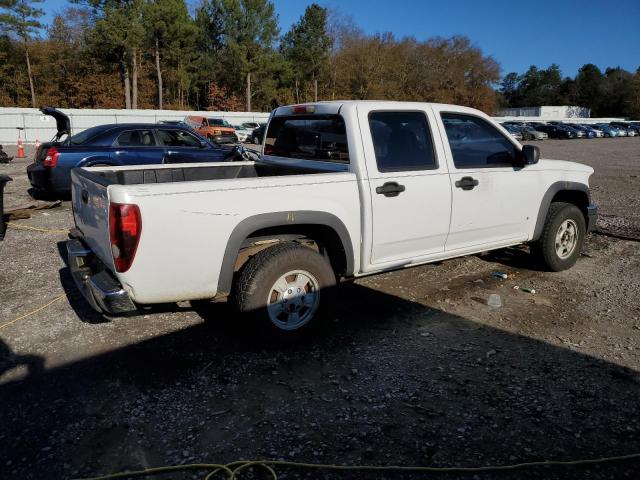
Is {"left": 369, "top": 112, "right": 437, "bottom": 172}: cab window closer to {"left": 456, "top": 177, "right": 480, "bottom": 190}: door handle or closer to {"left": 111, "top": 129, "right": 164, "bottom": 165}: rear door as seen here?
{"left": 456, "top": 177, "right": 480, "bottom": 190}: door handle

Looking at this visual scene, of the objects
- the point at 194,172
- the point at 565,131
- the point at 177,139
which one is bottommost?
the point at 194,172

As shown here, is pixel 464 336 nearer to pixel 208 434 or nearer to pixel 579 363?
pixel 579 363

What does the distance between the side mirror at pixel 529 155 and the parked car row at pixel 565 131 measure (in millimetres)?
41817

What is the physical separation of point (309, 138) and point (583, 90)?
124 m

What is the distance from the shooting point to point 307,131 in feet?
16.0

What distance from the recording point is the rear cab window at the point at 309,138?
14.3 feet

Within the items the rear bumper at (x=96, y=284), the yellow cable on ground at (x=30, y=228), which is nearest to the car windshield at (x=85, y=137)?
the yellow cable on ground at (x=30, y=228)

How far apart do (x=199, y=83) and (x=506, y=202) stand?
6216 cm

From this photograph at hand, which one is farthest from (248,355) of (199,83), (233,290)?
(199,83)

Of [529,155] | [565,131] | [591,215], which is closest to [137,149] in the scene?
[529,155]

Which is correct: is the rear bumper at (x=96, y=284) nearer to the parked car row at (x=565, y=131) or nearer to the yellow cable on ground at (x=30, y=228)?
the yellow cable on ground at (x=30, y=228)

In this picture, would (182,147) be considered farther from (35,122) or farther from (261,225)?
(35,122)

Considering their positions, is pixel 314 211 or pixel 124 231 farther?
pixel 314 211

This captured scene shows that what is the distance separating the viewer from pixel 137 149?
9.95 meters
